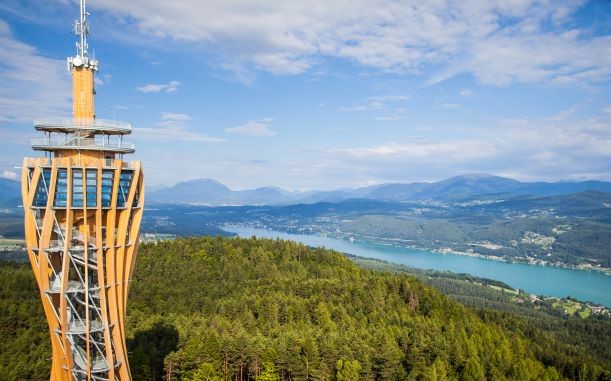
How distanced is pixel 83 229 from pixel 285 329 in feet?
97.2

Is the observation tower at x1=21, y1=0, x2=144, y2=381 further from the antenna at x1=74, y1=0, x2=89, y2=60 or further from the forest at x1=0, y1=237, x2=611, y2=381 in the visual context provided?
the forest at x1=0, y1=237, x2=611, y2=381

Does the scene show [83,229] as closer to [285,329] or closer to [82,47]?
[82,47]

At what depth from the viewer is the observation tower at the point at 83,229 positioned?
71.3ft

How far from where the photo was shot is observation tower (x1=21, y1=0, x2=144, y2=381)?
856 inches

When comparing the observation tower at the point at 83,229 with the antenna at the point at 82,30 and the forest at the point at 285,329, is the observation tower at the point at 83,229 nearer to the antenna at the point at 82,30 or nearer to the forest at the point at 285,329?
the antenna at the point at 82,30

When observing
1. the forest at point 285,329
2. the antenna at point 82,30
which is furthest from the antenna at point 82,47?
the forest at point 285,329

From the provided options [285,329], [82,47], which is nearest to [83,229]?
[82,47]

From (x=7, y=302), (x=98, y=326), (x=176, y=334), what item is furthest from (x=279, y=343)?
(x=7, y=302)

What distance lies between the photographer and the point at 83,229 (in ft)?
74.6

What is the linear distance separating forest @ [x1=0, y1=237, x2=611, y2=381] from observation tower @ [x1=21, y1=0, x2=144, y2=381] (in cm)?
1509

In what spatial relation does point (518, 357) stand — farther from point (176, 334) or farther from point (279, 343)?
point (176, 334)

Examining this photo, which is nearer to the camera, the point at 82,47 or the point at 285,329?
the point at 82,47

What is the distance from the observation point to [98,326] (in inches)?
930

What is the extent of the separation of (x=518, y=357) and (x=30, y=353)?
45.7m
